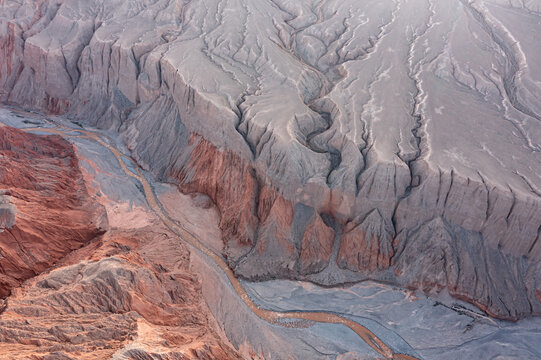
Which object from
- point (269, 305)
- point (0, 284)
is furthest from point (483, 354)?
point (0, 284)

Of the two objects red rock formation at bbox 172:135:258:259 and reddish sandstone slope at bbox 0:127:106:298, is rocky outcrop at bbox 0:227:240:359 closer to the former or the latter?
reddish sandstone slope at bbox 0:127:106:298

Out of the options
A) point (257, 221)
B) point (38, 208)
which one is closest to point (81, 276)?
point (38, 208)

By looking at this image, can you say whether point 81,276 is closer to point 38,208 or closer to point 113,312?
point 113,312

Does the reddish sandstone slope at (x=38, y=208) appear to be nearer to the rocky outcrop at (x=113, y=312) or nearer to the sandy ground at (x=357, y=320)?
the rocky outcrop at (x=113, y=312)

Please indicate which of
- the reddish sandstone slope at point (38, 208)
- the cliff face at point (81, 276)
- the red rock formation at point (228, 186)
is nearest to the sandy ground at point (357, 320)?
the cliff face at point (81, 276)

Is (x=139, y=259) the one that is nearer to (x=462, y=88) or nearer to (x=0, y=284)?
(x=0, y=284)

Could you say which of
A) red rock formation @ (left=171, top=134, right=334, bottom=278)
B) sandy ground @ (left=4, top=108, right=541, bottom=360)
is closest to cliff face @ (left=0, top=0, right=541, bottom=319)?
red rock formation @ (left=171, top=134, right=334, bottom=278)
